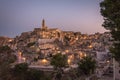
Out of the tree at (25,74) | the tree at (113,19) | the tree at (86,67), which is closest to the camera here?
the tree at (113,19)

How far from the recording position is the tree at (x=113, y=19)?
1142 centimetres

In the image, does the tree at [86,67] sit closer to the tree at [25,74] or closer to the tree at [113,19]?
the tree at [25,74]

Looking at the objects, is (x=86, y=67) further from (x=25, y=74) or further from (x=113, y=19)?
(x=113, y=19)

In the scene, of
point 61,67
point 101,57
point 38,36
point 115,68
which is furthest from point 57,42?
point 115,68

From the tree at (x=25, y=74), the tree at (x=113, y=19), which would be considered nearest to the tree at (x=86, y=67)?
the tree at (x=25, y=74)

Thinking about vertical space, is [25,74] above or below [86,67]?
below

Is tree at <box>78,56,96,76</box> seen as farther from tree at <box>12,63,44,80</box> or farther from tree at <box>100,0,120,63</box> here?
tree at <box>100,0,120,63</box>

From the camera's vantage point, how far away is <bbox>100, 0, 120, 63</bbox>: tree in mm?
11417

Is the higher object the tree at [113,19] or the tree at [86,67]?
the tree at [113,19]

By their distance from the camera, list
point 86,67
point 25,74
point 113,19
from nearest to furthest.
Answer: point 113,19
point 86,67
point 25,74

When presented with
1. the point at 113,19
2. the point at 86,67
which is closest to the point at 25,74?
the point at 86,67

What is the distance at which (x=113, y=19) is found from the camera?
11.7 m

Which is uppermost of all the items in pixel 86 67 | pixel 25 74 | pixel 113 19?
pixel 113 19

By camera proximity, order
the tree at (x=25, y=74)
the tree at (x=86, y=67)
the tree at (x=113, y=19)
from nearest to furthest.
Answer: the tree at (x=113, y=19) < the tree at (x=25, y=74) < the tree at (x=86, y=67)
